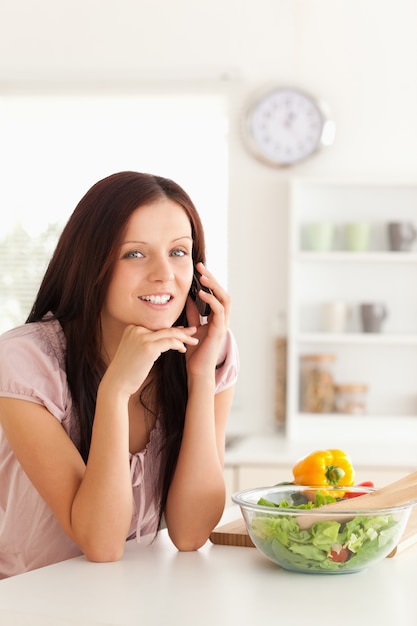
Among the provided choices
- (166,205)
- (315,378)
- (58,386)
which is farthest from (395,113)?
(58,386)

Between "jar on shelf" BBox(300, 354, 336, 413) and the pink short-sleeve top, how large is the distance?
210 cm

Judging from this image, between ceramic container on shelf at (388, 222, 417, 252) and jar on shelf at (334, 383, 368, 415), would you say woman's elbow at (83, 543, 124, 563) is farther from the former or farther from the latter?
ceramic container on shelf at (388, 222, 417, 252)

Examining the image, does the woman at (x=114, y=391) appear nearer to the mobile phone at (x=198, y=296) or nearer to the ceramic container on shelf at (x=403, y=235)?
the mobile phone at (x=198, y=296)

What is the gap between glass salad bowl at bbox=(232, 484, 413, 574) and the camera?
133 centimetres

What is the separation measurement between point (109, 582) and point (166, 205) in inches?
27.6

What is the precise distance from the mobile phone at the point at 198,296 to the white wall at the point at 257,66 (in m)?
2.13

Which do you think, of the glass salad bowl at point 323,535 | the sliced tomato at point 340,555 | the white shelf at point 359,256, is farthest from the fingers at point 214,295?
the white shelf at point 359,256

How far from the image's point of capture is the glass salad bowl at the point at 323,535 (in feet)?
4.35

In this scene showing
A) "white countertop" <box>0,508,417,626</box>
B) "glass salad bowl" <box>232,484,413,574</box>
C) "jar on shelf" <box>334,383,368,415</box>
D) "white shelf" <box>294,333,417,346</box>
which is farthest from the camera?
"jar on shelf" <box>334,383,368,415</box>

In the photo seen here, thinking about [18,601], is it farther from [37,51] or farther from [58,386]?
[37,51]

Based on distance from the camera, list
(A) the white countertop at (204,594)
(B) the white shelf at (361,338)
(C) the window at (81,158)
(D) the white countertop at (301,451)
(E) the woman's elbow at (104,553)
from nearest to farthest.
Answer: (A) the white countertop at (204,594) < (E) the woman's elbow at (104,553) < (D) the white countertop at (301,451) < (B) the white shelf at (361,338) < (C) the window at (81,158)

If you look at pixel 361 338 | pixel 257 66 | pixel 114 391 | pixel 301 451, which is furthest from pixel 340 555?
pixel 257 66

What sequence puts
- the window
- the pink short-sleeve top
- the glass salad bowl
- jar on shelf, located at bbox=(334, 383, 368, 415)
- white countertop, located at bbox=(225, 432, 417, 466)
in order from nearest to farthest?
the glass salad bowl < the pink short-sleeve top < white countertop, located at bbox=(225, 432, 417, 466) < jar on shelf, located at bbox=(334, 383, 368, 415) < the window

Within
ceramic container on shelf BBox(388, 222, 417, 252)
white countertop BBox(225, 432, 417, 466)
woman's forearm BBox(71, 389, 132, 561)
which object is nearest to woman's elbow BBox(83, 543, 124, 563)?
woman's forearm BBox(71, 389, 132, 561)
